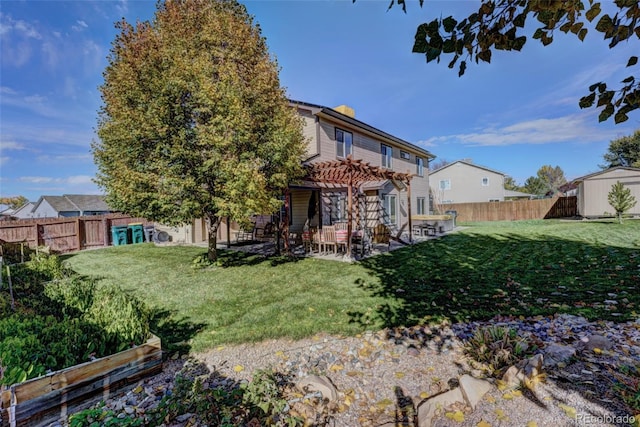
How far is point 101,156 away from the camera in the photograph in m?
11.3

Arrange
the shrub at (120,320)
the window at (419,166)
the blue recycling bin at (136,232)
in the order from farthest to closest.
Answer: the window at (419,166)
the blue recycling bin at (136,232)
the shrub at (120,320)

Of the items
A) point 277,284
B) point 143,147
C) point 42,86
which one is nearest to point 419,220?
point 277,284

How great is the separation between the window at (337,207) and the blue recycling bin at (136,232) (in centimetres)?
1170

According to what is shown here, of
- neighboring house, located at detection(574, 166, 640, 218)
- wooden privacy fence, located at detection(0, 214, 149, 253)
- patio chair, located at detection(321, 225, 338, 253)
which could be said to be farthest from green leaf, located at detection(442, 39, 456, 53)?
neighboring house, located at detection(574, 166, 640, 218)

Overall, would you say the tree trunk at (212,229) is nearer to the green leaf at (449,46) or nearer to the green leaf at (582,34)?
the green leaf at (449,46)

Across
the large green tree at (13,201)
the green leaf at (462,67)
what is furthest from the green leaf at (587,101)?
the large green tree at (13,201)

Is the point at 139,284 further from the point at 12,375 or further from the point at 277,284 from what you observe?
the point at 12,375

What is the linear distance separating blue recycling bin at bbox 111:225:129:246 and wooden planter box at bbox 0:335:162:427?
1598 cm

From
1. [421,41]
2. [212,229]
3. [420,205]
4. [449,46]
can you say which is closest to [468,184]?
[420,205]

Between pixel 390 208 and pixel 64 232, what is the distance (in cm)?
1836

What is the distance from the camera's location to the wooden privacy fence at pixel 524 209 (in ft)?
90.7

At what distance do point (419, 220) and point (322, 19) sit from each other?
40.2 ft

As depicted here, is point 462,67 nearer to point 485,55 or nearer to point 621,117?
point 485,55

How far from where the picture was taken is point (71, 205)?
134 ft
